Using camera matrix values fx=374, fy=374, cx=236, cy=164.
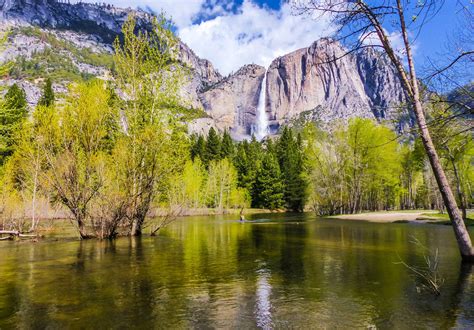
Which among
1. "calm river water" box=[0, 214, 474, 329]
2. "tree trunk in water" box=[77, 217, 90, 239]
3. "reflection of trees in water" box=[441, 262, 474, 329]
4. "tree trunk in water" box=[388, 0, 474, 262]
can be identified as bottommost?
"reflection of trees in water" box=[441, 262, 474, 329]

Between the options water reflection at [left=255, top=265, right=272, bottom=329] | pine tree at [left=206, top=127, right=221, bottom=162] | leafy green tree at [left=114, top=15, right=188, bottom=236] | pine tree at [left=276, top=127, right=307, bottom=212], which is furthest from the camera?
pine tree at [left=206, top=127, right=221, bottom=162]

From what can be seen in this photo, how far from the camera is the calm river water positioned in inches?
302

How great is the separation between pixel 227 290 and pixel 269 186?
71.5 m

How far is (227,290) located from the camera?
10203 millimetres

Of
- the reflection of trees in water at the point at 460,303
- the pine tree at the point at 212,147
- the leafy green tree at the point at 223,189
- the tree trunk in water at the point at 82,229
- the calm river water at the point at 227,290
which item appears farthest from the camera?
the pine tree at the point at 212,147

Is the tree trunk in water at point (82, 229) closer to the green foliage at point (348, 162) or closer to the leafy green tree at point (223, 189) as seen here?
the green foliage at point (348, 162)

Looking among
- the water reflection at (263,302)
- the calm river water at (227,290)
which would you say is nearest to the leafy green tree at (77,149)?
the calm river water at (227,290)

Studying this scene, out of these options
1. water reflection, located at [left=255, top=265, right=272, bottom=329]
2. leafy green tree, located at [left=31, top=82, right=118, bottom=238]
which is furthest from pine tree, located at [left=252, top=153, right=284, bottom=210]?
water reflection, located at [left=255, top=265, right=272, bottom=329]

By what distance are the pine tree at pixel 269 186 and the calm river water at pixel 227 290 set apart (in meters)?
63.3

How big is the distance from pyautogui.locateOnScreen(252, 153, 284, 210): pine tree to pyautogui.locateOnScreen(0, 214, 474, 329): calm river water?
63.3 meters

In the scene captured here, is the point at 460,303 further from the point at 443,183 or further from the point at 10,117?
the point at 10,117

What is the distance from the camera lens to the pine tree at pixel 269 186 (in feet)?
267

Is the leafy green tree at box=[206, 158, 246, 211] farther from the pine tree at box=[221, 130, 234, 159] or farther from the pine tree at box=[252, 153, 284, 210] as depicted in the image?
the pine tree at box=[221, 130, 234, 159]

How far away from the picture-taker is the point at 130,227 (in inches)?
966
